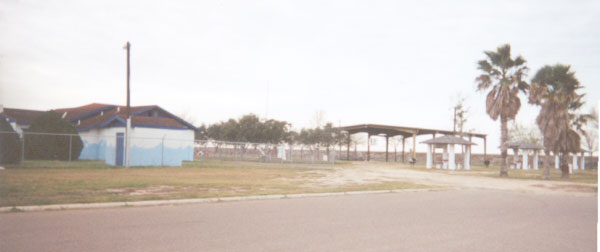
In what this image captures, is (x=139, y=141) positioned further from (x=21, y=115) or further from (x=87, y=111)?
(x=21, y=115)

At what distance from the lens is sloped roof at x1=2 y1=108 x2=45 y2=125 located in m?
37.5

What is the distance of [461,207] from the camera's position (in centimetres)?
1101

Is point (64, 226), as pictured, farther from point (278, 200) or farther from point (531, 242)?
point (531, 242)

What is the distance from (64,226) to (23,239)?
1.00 metres

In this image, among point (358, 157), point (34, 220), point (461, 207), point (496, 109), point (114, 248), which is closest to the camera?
point (114, 248)

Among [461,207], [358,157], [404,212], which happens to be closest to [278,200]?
[404,212]

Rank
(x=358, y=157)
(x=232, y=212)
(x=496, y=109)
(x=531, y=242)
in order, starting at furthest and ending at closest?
(x=358, y=157)
(x=496, y=109)
(x=232, y=212)
(x=531, y=242)

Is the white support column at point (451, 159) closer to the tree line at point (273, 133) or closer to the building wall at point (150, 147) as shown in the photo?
the tree line at point (273, 133)

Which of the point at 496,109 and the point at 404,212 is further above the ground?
the point at 496,109

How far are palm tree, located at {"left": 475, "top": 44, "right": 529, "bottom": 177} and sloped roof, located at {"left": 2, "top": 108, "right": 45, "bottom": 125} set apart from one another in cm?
3920

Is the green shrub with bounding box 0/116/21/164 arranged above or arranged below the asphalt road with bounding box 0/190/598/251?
above

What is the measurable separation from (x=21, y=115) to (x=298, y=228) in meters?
41.9

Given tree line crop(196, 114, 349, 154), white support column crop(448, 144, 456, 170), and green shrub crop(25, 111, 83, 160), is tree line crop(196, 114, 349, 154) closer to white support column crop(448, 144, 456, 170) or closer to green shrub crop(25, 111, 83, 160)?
white support column crop(448, 144, 456, 170)

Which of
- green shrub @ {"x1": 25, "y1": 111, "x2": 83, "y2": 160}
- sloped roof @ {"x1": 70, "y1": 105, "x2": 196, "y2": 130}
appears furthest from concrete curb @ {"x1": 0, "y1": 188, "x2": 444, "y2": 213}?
green shrub @ {"x1": 25, "y1": 111, "x2": 83, "y2": 160}
